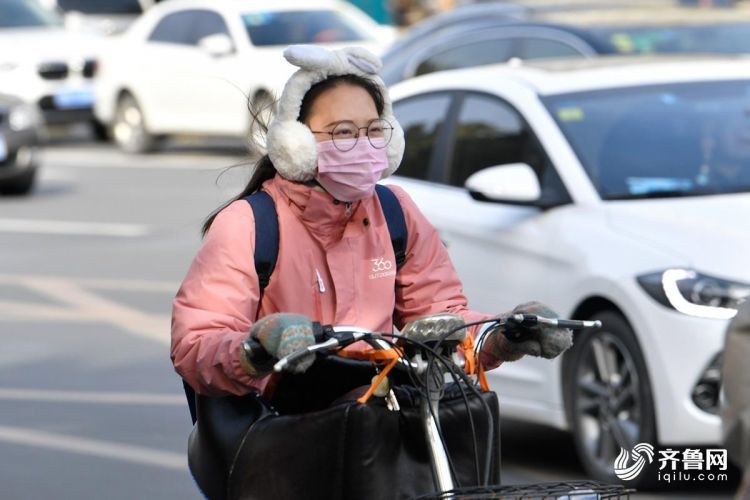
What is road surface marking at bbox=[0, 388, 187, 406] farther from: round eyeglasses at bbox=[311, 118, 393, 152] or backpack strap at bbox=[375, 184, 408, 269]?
round eyeglasses at bbox=[311, 118, 393, 152]

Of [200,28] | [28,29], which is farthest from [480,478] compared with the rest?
[28,29]

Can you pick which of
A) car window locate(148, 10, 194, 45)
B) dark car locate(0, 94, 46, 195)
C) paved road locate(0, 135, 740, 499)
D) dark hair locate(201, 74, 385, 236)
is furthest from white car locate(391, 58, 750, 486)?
car window locate(148, 10, 194, 45)

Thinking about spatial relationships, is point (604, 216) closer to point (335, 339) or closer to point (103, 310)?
point (335, 339)

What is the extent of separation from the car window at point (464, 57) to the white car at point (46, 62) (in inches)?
432

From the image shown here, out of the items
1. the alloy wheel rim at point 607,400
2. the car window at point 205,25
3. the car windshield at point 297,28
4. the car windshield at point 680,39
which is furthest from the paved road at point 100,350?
A: the car windshield at point 680,39

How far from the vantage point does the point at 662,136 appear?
699 centimetres

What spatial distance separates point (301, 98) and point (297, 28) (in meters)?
16.0

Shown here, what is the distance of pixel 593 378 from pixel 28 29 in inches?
669

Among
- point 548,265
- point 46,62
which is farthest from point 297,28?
point 548,265

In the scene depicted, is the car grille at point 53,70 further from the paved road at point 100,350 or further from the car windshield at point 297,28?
the paved road at point 100,350

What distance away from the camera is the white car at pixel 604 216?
237 inches

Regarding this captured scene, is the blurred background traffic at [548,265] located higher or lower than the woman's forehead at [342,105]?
lower

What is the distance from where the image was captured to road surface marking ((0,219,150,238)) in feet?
46.9

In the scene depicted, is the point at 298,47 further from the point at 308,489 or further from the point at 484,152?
the point at 484,152
